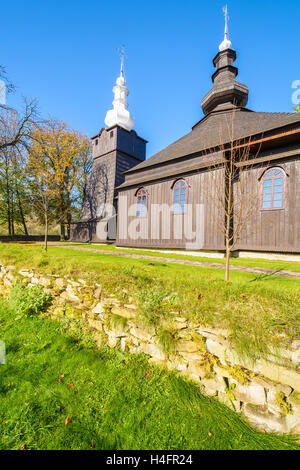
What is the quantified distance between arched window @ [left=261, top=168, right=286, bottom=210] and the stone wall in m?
8.20

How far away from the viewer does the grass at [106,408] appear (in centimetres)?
247

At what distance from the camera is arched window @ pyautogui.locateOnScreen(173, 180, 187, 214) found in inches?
433

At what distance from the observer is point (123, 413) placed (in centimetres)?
282

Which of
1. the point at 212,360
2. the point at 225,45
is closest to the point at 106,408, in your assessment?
the point at 212,360

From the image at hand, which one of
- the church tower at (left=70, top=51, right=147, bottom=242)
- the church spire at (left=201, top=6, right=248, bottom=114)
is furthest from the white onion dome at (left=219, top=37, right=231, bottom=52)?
the church tower at (left=70, top=51, right=147, bottom=242)

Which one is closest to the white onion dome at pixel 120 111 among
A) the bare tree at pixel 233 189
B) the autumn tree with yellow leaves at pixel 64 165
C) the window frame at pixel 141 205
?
the autumn tree with yellow leaves at pixel 64 165

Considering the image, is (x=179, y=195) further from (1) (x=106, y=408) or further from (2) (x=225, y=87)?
(1) (x=106, y=408)

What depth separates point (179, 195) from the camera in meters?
11.2

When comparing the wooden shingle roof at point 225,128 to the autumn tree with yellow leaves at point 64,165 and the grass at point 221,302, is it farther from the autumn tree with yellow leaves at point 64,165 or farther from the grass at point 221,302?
the autumn tree with yellow leaves at point 64,165

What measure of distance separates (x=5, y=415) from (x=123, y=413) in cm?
183

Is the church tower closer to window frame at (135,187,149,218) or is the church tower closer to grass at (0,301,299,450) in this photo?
window frame at (135,187,149,218)

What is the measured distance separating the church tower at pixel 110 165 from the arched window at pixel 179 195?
961cm

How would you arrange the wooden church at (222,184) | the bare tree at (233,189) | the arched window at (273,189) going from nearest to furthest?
the bare tree at (233,189) < the wooden church at (222,184) < the arched window at (273,189)

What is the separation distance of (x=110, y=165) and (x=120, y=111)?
7221 millimetres
